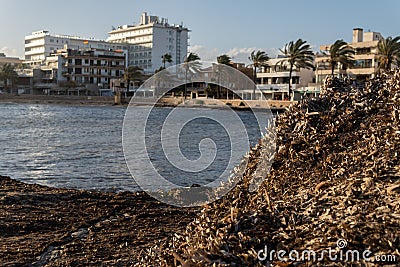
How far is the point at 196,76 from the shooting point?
8869 centimetres

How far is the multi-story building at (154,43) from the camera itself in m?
154

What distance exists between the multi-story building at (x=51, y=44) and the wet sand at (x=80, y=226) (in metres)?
151

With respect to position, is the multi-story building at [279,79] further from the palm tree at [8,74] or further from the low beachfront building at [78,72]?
the palm tree at [8,74]

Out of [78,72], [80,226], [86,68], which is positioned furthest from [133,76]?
[80,226]

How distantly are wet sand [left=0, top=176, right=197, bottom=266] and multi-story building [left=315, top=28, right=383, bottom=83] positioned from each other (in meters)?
68.7

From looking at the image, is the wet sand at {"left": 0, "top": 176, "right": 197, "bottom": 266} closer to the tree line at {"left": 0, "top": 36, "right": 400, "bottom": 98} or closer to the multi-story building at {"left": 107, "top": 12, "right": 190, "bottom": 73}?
the tree line at {"left": 0, "top": 36, "right": 400, "bottom": 98}

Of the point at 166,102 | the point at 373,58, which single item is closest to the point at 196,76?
the point at 166,102

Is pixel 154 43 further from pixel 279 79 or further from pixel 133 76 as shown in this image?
pixel 279 79

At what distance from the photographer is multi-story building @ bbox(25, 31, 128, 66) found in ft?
521

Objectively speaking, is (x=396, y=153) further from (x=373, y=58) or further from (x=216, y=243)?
(x=373, y=58)

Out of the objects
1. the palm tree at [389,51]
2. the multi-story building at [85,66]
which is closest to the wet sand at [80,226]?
the palm tree at [389,51]

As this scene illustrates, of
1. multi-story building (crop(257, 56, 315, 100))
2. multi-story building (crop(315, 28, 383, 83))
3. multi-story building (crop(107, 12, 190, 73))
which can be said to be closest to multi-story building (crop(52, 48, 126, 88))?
multi-story building (crop(107, 12, 190, 73))

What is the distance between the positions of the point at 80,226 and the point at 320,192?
503cm

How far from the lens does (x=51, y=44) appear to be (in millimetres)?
160750
